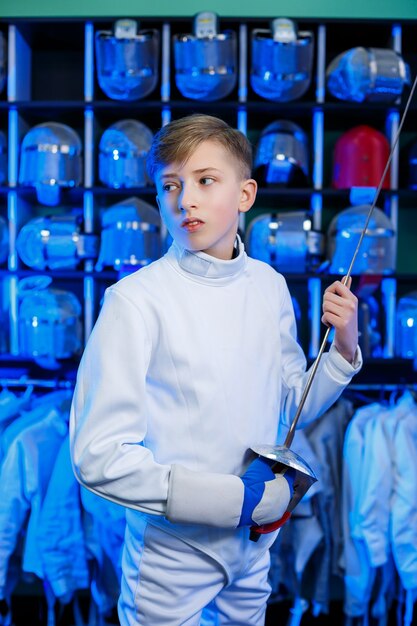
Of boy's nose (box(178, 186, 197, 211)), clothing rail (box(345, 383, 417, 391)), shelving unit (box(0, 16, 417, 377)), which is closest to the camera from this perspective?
boy's nose (box(178, 186, 197, 211))

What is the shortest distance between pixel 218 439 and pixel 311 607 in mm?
1897

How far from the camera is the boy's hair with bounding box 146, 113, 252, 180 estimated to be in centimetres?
122

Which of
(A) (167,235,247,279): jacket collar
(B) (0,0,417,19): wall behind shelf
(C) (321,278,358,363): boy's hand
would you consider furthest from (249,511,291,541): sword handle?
(B) (0,0,417,19): wall behind shelf

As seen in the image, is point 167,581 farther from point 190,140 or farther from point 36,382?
point 36,382

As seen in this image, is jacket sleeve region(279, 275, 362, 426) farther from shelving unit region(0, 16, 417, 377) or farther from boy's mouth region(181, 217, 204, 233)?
shelving unit region(0, 16, 417, 377)

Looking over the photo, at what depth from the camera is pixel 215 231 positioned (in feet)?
4.05

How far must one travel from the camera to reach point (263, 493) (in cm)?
113

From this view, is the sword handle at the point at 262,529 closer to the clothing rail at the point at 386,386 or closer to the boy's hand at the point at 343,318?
the boy's hand at the point at 343,318

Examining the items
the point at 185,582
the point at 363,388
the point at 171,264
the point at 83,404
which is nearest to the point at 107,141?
the point at 363,388

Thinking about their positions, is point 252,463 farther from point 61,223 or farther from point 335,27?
point 335,27

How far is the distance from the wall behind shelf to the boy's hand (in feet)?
7.16

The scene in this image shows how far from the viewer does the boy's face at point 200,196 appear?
3.97 feet

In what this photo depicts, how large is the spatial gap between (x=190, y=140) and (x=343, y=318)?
17.5 inches

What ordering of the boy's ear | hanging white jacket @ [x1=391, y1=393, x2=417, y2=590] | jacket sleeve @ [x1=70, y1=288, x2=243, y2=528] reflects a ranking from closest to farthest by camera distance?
jacket sleeve @ [x1=70, y1=288, x2=243, y2=528] < the boy's ear < hanging white jacket @ [x1=391, y1=393, x2=417, y2=590]
